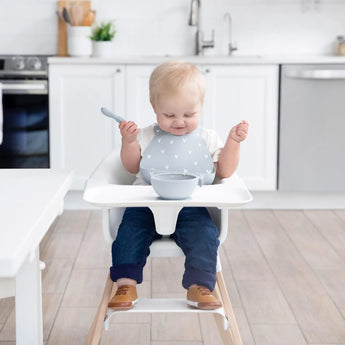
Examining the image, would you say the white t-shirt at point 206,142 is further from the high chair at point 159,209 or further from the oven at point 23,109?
the oven at point 23,109

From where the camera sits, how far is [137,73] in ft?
13.6

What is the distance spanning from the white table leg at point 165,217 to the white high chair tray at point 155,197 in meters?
0.06

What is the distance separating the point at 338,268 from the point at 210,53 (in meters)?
2.10

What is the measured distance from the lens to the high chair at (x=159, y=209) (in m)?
1.68

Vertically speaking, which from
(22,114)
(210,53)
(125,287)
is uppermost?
(210,53)

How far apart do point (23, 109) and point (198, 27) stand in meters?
1.25

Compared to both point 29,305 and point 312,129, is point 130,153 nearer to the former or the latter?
point 29,305

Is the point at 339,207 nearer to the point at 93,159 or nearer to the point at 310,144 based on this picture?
the point at 310,144

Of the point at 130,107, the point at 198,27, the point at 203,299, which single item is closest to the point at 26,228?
the point at 203,299

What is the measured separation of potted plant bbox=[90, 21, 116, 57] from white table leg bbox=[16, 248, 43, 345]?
2804mm

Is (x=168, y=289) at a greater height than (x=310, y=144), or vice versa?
(x=310, y=144)

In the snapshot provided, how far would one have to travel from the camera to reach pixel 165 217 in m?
1.84

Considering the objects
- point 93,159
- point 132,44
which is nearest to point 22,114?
point 93,159

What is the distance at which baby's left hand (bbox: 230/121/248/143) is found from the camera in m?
2.01
